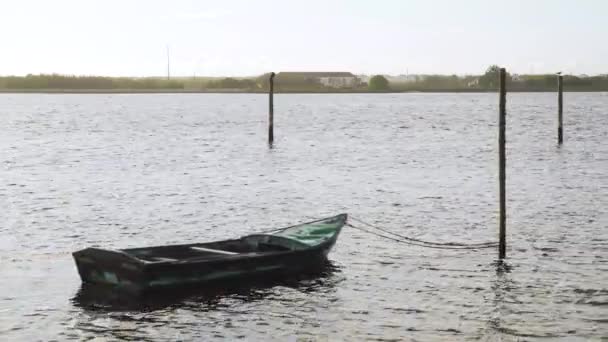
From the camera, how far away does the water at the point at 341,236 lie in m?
18.0

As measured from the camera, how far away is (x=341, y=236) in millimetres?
28375

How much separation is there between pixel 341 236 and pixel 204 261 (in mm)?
9116

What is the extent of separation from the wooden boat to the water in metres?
0.50

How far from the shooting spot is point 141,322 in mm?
18078

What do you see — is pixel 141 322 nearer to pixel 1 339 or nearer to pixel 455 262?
pixel 1 339

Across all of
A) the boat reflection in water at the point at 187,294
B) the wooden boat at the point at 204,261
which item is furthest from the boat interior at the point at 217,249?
the boat reflection in water at the point at 187,294

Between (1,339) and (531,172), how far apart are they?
38.4 metres

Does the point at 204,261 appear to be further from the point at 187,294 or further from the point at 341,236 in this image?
the point at 341,236

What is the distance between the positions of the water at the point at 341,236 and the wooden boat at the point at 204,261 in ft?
1.65

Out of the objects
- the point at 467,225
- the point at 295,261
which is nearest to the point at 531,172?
the point at 467,225

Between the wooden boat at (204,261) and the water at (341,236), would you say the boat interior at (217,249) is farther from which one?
the water at (341,236)

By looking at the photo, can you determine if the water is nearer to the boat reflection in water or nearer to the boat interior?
the boat reflection in water

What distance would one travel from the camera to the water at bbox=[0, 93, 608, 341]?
18047mm

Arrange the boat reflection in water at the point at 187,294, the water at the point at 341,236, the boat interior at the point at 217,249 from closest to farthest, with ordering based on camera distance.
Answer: the water at the point at 341,236, the boat reflection in water at the point at 187,294, the boat interior at the point at 217,249
